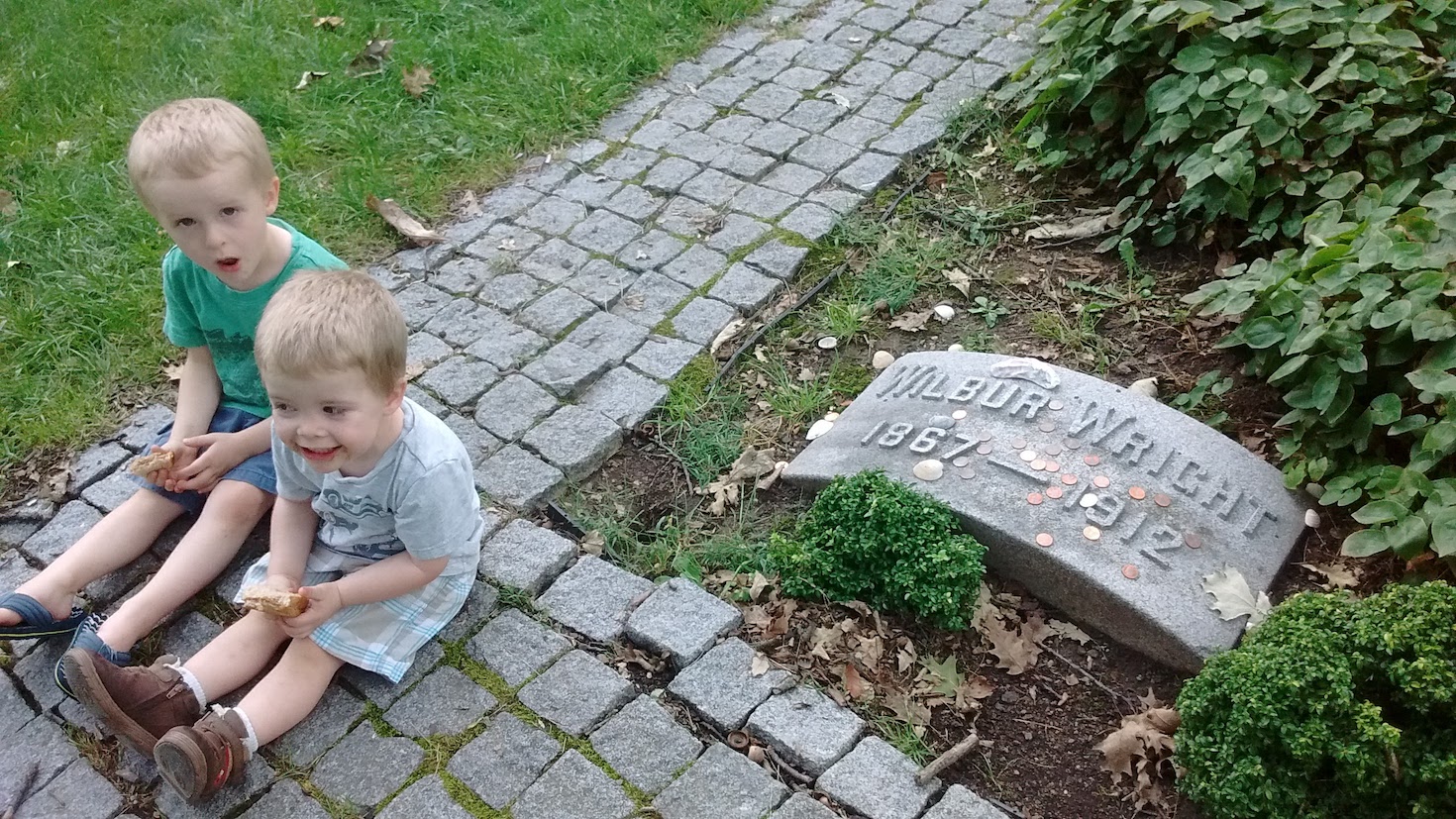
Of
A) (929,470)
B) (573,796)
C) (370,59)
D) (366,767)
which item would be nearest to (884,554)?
(929,470)

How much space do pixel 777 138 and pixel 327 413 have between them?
2.93 meters

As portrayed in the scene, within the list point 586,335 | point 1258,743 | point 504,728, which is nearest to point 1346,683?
point 1258,743

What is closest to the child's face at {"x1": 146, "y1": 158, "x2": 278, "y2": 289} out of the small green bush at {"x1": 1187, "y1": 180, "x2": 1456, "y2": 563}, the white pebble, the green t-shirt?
the green t-shirt

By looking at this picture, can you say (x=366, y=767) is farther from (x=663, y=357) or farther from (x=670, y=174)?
(x=670, y=174)

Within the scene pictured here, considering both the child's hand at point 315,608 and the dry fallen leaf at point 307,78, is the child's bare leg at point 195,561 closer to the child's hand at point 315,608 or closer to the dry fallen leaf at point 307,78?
the child's hand at point 315,608

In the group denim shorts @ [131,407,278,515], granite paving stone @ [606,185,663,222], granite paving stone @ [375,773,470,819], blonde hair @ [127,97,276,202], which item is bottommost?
granite paving stone @ [375,773,470,819]

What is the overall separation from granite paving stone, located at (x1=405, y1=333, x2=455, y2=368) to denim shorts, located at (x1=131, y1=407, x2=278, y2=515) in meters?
0.76

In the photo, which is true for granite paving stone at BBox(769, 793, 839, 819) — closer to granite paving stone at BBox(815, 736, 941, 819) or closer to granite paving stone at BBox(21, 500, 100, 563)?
granite paving stone at BBox(815, 736, 941, 819)

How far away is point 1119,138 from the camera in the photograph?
4293 mm

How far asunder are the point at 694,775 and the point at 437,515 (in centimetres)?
89

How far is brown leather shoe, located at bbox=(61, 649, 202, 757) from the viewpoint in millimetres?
2453

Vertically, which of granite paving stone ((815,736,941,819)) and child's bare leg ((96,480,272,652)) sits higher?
child's bare leg ((96,480,272,652))

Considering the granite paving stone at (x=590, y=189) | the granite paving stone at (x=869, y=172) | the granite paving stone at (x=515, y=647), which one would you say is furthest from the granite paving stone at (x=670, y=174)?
the granite paving stone at (x=515, y=647)

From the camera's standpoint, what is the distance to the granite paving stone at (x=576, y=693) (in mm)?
2686
